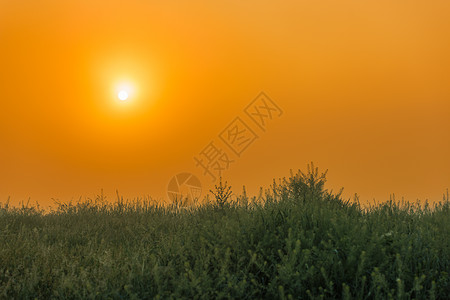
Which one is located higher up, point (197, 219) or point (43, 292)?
point (197, 219)

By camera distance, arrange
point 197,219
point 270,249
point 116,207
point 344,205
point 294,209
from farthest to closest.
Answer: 1. point 116,207
2. point 344,205
3. point 197,219
4. point 294,209
5. point 270,249

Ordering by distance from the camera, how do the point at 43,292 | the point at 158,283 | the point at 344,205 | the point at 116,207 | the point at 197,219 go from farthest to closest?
the point at 116,207
the point at 344,205
the point at 197,219
the point at 43,292
the point at 158,283

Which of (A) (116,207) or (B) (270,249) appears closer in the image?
(B) (270,249)

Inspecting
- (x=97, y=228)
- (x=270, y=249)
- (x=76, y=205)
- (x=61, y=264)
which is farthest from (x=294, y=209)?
(x=76, y=205)

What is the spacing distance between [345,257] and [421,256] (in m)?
1.10

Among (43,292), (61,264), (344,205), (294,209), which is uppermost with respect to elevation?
(344,205)

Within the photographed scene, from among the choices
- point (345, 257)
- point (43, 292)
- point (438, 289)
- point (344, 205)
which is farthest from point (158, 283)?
point (344, 205)

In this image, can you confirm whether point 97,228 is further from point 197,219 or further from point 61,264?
point 61,264

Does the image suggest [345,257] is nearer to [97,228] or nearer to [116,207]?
[97,228]

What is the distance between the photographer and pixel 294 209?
7164 mm

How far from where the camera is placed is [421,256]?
19.3 feet

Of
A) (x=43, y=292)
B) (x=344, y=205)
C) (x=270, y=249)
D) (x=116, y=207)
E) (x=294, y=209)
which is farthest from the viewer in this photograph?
(x=116, y=207)

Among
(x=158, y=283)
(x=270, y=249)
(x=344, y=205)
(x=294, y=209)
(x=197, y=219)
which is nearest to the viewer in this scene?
(x=158, y=283)

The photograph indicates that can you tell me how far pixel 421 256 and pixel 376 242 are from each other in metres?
0.71
